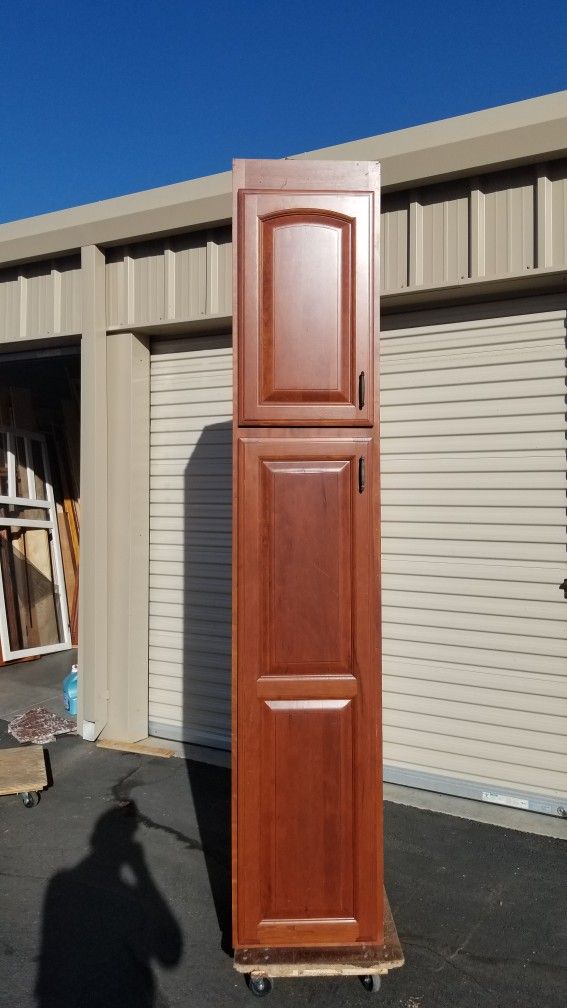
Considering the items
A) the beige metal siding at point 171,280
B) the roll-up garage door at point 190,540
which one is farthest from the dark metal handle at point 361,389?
the roll-up garage door at point 190,540

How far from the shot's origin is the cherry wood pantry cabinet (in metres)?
2.61

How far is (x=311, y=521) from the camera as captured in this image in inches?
104

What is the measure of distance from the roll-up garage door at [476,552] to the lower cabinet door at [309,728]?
1.77 metres

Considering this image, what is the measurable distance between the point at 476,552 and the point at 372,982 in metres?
2.37

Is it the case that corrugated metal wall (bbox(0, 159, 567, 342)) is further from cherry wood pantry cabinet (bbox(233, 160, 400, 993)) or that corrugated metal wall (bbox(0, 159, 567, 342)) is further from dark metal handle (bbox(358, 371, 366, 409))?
dark metal handle (bbox(358, 371, 366, 409))

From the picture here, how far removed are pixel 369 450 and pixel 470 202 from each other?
7.16 ft

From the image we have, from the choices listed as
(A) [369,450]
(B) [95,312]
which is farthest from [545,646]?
(B) [95,312]

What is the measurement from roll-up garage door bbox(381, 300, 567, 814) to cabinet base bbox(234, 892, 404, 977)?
1.74 m

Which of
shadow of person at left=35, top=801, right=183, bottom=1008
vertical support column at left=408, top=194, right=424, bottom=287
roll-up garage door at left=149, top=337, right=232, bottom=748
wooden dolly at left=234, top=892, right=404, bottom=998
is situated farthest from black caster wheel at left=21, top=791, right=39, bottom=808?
vertical support column at left=408, top=194, right=424, bottom=287

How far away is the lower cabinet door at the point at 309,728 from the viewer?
8.56 feet

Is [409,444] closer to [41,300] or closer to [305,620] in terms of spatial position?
[305,620]

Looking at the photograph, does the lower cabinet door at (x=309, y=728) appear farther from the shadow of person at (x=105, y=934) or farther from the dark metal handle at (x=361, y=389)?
the shadow of person at (x=105, y=934)

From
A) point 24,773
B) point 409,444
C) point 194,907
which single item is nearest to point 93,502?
point 24,773

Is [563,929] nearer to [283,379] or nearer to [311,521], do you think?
[311,521]
